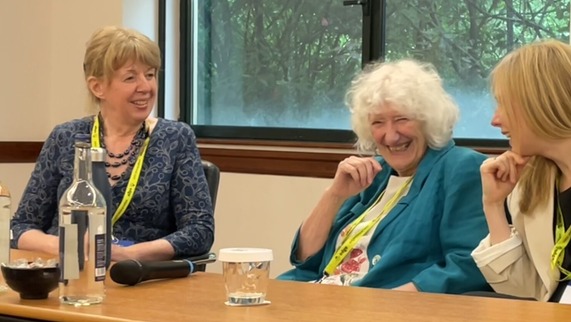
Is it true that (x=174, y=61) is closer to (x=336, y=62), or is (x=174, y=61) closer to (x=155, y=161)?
(x=336, y=62)

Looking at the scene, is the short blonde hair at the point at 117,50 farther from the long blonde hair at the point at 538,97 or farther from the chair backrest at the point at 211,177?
the long blonde hair at the point at 538,97

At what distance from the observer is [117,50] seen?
288 cm

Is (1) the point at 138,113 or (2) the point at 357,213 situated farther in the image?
(1) the point at 138,113

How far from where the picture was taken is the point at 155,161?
113 inches

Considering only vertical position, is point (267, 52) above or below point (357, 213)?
above

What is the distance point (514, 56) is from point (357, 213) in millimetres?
702

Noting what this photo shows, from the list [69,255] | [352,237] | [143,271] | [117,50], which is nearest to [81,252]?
[69,255]

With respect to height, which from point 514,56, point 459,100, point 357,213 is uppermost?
point 514,56

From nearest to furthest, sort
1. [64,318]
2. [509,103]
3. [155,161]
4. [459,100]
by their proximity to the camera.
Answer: [64,318] < [509,103] < [155,161] < [459,100]

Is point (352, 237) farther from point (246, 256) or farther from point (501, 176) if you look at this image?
point (246, 256)

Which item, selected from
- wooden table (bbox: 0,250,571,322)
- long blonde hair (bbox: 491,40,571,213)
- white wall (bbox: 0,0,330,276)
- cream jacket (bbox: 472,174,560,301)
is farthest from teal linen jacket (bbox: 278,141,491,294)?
white wall (bbox: 0,0,330,276)

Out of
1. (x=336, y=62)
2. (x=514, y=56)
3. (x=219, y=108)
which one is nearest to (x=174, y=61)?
(x=219, y=108)

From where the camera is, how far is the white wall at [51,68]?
4230mm

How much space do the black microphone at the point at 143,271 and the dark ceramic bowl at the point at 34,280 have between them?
18cm
